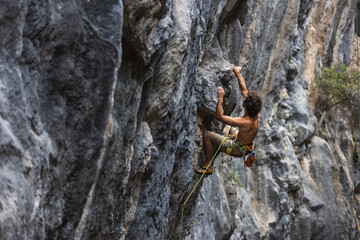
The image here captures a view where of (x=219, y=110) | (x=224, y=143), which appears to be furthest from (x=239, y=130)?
(x=219, y=110)

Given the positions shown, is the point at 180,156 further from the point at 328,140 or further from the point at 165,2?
the point at 328,140

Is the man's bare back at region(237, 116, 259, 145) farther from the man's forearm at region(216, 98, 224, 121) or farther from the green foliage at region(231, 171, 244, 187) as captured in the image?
the green foliage at region(231, 171, 244, 187)

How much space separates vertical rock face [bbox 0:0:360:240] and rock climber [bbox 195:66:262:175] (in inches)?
8.2

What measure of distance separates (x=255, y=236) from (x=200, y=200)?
11.2ft

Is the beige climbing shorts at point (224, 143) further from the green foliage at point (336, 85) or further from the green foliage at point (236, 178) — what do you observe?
the green foliage at point (336, 85)

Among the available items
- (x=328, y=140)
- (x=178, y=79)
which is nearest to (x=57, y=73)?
(x=178, y=79)

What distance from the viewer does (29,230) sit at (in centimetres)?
301

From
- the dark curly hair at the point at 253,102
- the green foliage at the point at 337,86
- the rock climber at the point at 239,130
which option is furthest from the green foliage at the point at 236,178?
the green foliage at the point at 337,86

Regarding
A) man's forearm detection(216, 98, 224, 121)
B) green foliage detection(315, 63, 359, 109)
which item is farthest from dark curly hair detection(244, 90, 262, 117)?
green foliage detection(315, 63, 359, 109)

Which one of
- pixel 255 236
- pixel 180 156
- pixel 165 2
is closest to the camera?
pixel 165 2

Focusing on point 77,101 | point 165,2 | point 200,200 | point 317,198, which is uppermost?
point 165,2

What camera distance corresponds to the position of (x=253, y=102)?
256 inches

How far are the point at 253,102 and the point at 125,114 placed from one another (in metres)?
2.66

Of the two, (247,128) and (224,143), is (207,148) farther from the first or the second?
(247,128)
